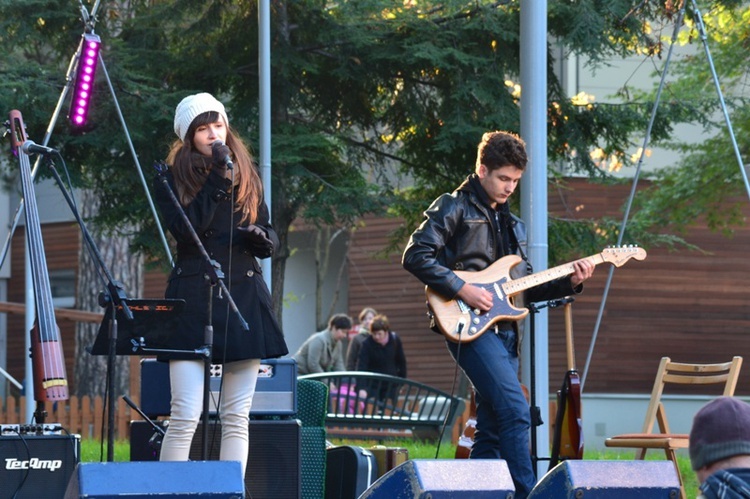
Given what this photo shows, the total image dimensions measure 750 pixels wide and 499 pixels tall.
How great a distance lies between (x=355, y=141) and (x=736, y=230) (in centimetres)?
872

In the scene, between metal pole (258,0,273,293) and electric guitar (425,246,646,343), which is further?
metal pole (258,0,273,293)

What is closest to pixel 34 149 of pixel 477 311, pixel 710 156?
pixel 477 311

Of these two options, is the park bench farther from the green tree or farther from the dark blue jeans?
the dark blue jeans

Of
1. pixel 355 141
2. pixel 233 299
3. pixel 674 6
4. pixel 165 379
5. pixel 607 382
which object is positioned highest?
pixel 674 6

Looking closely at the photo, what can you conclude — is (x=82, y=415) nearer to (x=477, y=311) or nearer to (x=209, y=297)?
(x=477, y=311)

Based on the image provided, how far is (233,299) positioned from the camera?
5156 millimetres

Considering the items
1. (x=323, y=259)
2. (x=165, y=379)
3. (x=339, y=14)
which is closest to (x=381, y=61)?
(x=339, y=14)

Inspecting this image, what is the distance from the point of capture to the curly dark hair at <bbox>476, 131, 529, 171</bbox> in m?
5.84

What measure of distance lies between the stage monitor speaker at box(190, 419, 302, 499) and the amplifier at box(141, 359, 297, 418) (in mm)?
147

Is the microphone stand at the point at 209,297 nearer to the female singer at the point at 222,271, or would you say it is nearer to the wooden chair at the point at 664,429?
the female singer at the point at 222,271

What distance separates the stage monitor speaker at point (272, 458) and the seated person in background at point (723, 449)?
314 centimetres

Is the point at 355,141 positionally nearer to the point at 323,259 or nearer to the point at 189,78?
the point at 189,78

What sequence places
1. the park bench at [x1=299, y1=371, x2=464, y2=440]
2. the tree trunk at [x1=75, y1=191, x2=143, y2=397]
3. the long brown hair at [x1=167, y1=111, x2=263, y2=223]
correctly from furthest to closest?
the tree trunk at [x1=75, y1=191, x2=143, y2=397]
the park bench at [x1=299, y1=371, x2=464, y2=440]
the long brown hair at [x1=167, y1=111, x2=263, y2=223]

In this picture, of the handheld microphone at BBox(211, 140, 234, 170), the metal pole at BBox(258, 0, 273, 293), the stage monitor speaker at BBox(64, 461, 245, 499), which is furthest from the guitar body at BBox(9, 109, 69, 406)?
the metal pole at BBox(258, 0, 273, 293)
